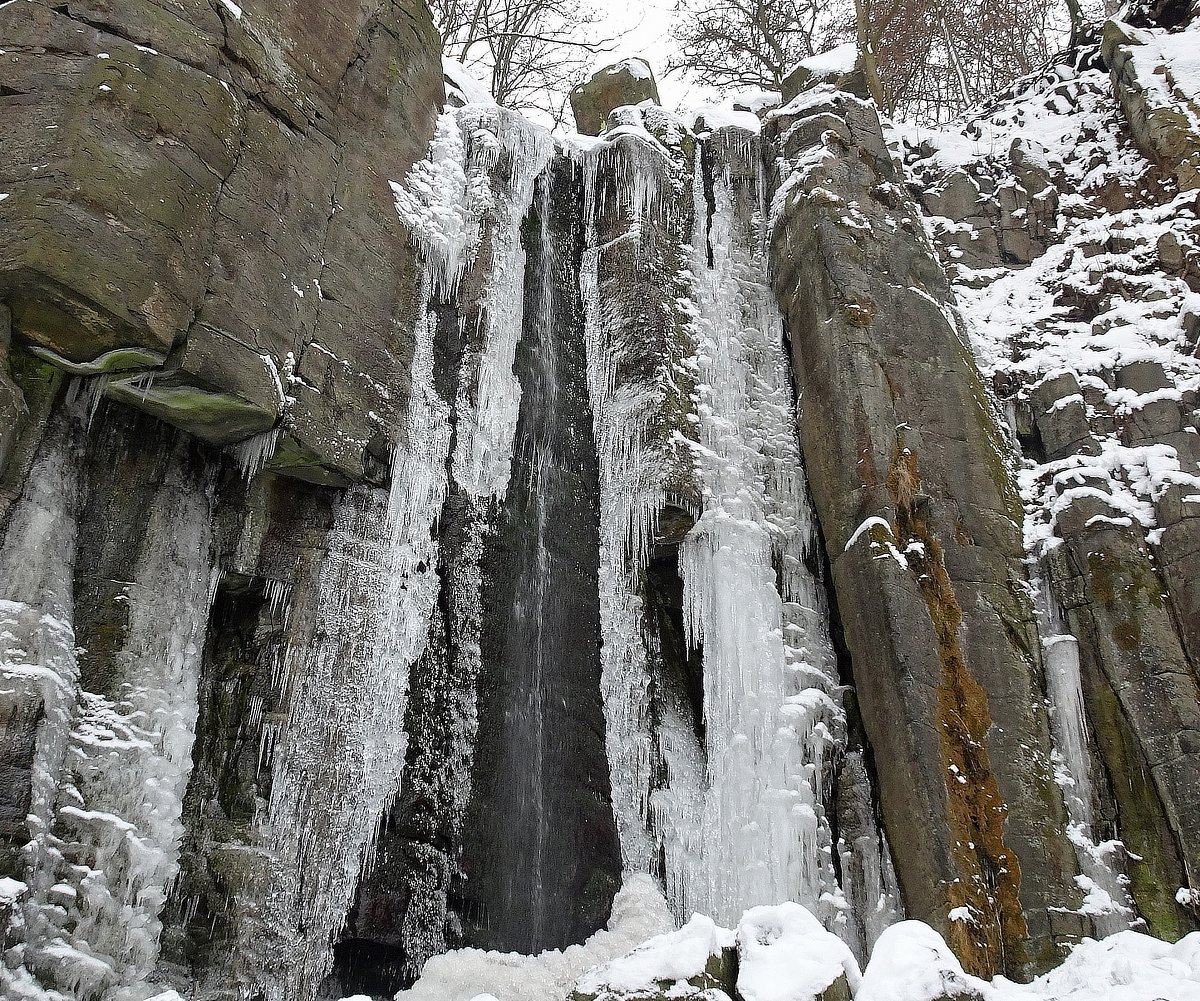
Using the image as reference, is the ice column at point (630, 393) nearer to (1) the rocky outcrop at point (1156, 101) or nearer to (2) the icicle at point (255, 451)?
(2) the icicle at point (255, 451)

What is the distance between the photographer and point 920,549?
6.98m

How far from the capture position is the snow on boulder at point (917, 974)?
3.32 meters

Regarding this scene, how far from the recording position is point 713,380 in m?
8.31

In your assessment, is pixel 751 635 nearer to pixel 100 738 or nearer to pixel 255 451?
pixel 255 451

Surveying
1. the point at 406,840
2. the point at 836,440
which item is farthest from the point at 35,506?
the point at 836,440

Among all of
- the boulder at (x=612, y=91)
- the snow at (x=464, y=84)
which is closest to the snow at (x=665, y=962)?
the snow at (x=464, y=84)

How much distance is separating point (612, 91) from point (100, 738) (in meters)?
8.36

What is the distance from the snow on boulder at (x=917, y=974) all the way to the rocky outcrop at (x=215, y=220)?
4462 mm

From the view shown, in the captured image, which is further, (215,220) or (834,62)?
(834,62)

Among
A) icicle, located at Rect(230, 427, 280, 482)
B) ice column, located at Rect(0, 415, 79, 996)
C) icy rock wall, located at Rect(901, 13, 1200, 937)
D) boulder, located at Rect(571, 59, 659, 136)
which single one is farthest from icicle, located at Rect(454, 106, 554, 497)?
icy rock wall, located at Rect(901, 13, 1200, 937)

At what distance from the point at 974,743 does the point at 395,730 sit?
3907mm

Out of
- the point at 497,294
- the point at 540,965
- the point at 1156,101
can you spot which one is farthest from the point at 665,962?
the point at 1156,101

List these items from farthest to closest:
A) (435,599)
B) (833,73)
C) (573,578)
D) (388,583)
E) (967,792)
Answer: (833,73) < (573,578) < (435,599) < (388,583) < (967,792)

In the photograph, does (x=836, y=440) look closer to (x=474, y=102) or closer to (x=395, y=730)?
(x=395, y=730)
